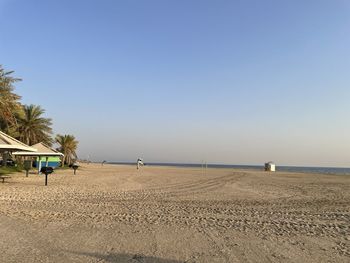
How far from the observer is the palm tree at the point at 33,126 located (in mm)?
41250

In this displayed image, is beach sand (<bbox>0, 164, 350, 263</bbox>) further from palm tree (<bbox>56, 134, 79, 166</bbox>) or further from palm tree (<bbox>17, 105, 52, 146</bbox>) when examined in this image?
palm tree (<bbox>56, 134, 79, 166</bbox>)

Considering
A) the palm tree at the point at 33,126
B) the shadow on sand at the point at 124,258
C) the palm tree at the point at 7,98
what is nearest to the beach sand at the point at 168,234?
the shadow on sand at the point at 124,258

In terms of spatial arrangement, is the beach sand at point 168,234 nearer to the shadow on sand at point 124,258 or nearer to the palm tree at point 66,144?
the shadow on sand at point 124,258

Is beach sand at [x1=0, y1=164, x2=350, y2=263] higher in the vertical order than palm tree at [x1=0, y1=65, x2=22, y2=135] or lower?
lower

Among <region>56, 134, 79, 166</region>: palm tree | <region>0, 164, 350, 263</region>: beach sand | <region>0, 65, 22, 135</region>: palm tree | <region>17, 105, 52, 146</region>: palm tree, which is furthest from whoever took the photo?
<region>56, 134, 79, 166</region>: palm tree

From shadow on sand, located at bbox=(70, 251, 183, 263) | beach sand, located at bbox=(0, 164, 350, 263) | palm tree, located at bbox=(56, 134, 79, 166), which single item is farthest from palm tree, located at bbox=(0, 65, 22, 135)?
palm tree, located at bbox=(56, 134, 79, 166)

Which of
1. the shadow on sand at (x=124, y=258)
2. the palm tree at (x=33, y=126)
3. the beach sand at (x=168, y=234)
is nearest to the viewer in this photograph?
the shadow on sand at (x=124, y=258)

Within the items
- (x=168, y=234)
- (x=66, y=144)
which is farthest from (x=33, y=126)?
(x=168, y=234)

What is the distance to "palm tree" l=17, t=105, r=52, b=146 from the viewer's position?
41.2 meters

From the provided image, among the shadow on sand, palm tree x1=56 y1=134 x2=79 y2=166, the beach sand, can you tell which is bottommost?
the shadow on sand

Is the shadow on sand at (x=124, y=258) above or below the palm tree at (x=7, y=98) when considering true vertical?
below

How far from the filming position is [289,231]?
7.59 meters

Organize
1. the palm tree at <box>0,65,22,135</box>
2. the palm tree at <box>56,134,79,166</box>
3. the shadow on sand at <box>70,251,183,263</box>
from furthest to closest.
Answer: the palm tree at <box>56,134,79,166</box> < the palm tree at <box>0,65,22,135</box> < the shadow on sand at <box>70,251,183,263</box>

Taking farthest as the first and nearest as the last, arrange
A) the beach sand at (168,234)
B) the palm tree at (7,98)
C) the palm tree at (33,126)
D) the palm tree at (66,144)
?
the palm tree at (66,144)
the palm tree at (33,126)
the palm tree at (7,98)
the beach sand at (168,234)
